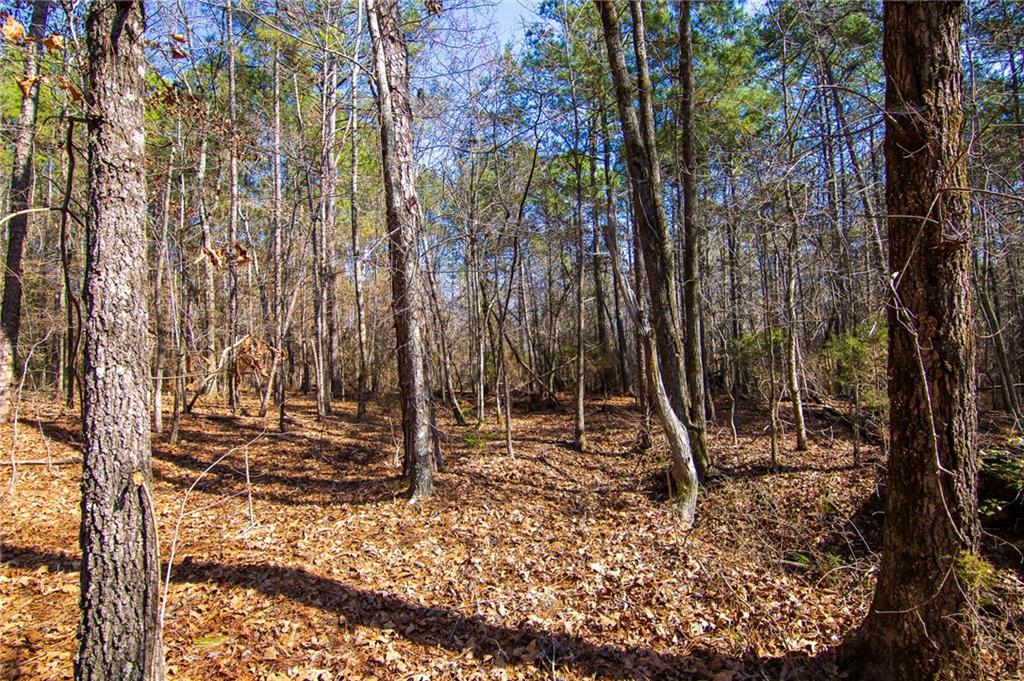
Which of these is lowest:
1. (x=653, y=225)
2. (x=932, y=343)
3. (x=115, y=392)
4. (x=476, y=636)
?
(x=476, y=636)

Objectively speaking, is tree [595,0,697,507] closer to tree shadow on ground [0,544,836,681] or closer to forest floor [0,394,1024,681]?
forest floor [0,394,1024,681]

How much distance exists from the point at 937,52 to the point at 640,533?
5.27 metres

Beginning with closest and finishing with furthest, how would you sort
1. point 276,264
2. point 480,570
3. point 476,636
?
point 476,636 → point 480,570 → point 276,264

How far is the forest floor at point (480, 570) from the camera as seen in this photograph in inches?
158

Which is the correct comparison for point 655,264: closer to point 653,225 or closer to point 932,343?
point 653,225

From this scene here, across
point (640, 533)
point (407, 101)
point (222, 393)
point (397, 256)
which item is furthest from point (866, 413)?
point (222, 393)

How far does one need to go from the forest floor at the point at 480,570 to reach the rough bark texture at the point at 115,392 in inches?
31.9

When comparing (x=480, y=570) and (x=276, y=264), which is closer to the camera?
(x=480, y=570)

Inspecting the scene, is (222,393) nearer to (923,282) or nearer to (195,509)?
(195,509)

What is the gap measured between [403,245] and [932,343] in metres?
5.62

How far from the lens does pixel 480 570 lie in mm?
5352

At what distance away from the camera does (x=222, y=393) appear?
1488 centimetres

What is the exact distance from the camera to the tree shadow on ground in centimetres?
400

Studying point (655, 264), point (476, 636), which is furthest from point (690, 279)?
point (476, 636)
